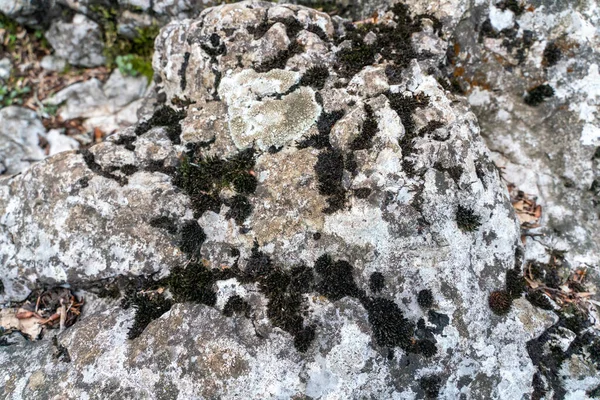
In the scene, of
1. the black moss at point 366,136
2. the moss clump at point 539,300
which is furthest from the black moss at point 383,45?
the moss clump at point 539,300

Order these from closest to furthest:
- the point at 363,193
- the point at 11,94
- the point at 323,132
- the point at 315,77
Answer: the point at 363,193
the point at 323,132
the point at 315,77
the point at 11,94

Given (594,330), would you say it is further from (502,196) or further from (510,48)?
(510,48)

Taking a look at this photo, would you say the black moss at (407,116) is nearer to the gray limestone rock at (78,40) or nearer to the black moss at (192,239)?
the black moss at (192,239)

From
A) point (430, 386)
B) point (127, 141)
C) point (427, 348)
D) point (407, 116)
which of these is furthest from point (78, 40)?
point (430, 386)

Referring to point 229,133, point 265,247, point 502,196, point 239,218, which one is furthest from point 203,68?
point 502,196

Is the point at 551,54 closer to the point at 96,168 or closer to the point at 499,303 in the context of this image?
the point at 499,303

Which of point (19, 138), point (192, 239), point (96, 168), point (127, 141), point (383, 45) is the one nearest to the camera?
point (192, 239)

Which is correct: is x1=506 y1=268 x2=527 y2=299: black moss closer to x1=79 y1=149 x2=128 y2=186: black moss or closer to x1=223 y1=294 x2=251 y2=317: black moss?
x1=223 y1=294 x2=251 y2=317: black moss
